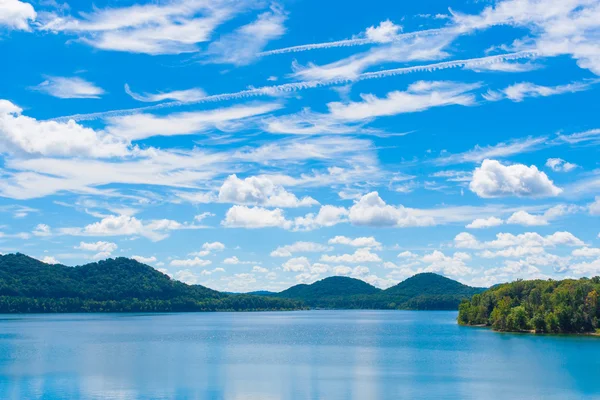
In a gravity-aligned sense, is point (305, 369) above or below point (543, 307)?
below

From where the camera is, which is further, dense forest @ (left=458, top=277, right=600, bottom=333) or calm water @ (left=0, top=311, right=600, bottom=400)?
dense forest @ (left=458, top=277, right=600, bottom=333)

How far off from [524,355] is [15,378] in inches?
2471

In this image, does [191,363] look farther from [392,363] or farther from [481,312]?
[481,312]

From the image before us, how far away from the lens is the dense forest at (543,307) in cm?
11456

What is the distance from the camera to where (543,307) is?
120 meters

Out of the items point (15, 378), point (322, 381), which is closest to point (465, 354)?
point (322, 381)

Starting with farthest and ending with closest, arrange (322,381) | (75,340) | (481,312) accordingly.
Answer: (481,312) < (75,340) < (322,381)

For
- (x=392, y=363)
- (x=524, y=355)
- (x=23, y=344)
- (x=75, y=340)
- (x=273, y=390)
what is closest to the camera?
(x=273, y=390)

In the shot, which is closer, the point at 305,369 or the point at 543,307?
the point at 305,369

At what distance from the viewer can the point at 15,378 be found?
214 feet

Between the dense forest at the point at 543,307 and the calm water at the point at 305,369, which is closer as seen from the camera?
the calm water at the point at 305,369

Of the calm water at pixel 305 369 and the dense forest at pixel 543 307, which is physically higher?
the dense forest at pixel 543 307

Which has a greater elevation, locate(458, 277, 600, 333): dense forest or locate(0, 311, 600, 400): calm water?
locate(458, 277, 600, 333): dense forest

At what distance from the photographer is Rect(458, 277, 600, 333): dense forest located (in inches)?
4510
